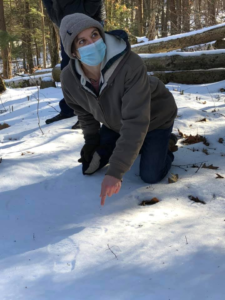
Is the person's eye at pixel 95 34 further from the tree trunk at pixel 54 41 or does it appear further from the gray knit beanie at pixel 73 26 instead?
the tree trunk at pixel 54 41

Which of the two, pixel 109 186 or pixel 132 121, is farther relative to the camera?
pixel 132 121

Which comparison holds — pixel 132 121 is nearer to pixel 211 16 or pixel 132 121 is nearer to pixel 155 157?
pixel 155 157

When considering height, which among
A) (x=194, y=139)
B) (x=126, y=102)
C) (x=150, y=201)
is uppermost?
(x=126, y=102)

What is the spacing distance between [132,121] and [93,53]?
0.55 m

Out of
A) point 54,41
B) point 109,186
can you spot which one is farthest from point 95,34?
point 54,41

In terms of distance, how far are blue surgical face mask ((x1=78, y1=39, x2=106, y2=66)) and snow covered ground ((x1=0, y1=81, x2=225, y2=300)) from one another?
3.34 ft

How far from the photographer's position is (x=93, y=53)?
6.25 feet

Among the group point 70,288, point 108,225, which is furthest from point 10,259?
point 108,225

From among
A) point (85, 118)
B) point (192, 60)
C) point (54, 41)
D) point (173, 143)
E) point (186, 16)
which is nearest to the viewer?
point (85, 118)

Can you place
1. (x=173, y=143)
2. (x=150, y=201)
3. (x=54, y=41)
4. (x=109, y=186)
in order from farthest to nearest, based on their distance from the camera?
1. (x=54, y=41)
2. (x=173, y=143)
3. (x=150, y=201)
4. (x=109, y=186)

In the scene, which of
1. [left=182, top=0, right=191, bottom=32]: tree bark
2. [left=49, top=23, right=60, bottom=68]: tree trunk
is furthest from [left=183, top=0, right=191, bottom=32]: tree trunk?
[left=49, top=23, right=60, bottom=68]: tree trunk

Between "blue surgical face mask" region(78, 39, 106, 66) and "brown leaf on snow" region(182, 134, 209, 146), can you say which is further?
"brown leaf on snow" region(182, 134, 209, 146)

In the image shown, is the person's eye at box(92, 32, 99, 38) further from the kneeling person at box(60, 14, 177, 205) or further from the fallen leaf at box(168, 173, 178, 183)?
the fallen leaf at box(168, 173, 178, 183)

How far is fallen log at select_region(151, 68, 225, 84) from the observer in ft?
19.6
